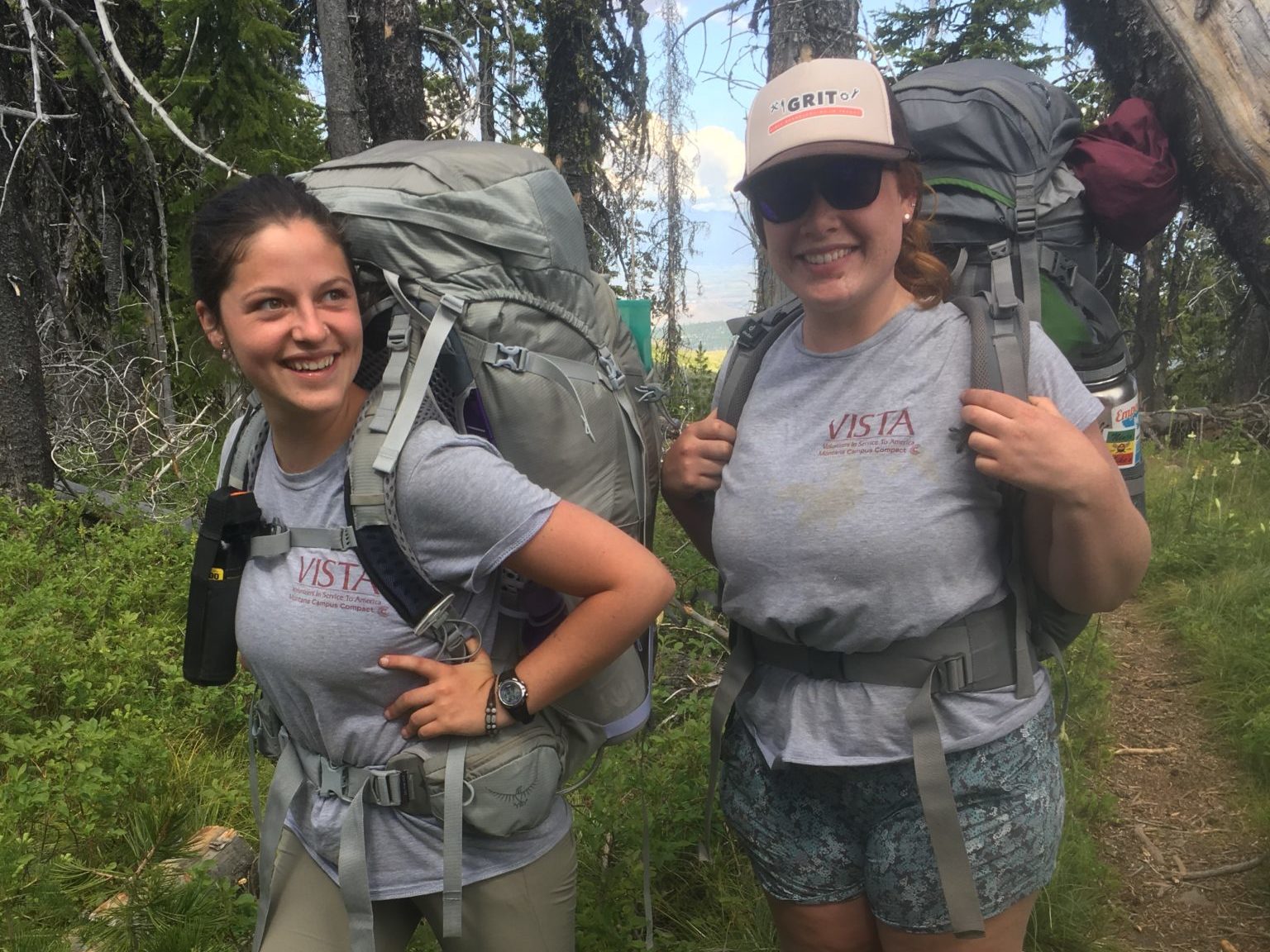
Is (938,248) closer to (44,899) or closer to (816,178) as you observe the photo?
(816,178)

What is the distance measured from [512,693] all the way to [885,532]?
0.79 meters

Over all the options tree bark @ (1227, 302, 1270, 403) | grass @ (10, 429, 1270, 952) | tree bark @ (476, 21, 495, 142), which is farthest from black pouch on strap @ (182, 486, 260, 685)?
tree bark @ (1227, 302, 1270, 403)

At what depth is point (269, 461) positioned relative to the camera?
1.90 m

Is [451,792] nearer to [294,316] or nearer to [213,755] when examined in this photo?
[294,316]

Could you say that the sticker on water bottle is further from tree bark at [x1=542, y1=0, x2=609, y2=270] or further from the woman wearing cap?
tree bark at [x1=542, y1=0, x2=609, y2=270]

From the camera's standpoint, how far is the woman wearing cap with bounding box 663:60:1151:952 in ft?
5.37

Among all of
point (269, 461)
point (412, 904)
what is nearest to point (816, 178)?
point (269, 461)

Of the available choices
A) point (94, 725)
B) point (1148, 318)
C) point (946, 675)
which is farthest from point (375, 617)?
point (1148, 318)

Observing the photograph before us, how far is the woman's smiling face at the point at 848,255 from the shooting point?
1733mm

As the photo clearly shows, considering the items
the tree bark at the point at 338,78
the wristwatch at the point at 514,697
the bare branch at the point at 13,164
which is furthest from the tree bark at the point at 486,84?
the wristwatch at the point at 514,697

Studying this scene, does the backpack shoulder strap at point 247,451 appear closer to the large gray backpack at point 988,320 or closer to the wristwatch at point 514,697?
the wristwatch at point 514,697

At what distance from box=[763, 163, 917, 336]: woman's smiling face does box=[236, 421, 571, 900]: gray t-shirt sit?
70cm

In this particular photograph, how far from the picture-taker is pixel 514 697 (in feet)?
5.57

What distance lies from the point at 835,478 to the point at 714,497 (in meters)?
0.42
